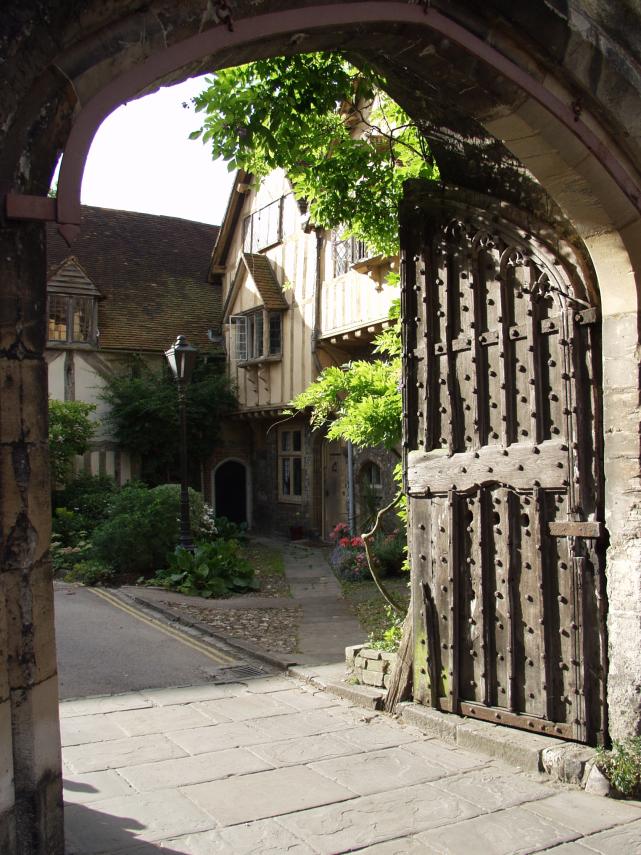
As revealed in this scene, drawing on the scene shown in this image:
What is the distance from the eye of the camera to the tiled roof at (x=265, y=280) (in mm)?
18219

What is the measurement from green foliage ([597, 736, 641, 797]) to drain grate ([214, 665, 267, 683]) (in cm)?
343

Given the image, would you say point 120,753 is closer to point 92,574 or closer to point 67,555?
point 92,574

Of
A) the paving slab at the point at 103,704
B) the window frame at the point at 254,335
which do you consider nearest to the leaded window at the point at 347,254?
the window frame at the point at 254,335

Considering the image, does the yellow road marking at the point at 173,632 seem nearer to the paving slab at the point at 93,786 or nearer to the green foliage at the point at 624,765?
the paving slab at the point at 93,786

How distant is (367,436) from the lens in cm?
745

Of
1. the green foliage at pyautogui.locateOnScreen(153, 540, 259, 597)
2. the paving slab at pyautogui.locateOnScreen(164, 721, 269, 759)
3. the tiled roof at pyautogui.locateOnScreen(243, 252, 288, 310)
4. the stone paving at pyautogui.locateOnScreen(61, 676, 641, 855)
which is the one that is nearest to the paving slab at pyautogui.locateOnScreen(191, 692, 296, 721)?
the stone paving at pyautogui.locateOnScreen(61, 676, 641, 855)

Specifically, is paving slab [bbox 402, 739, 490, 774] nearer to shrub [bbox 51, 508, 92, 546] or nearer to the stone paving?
the stone paving

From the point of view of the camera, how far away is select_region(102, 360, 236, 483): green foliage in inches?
753

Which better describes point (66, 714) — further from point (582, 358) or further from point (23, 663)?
point (582, 358)

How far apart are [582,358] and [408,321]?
1.41 m

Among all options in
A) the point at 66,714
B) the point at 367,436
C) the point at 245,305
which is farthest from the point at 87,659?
the point at 245,305

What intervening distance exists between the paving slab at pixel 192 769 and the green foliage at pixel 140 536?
26.8ft

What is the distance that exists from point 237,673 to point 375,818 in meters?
3.39

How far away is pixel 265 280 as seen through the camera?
61.3 feet
